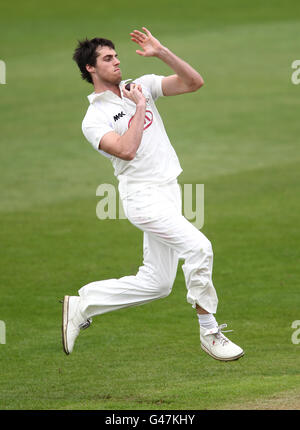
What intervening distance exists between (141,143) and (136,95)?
0.56 metres

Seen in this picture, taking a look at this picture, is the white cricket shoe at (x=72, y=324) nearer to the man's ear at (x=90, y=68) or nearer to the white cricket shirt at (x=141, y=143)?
the white cricket shirt at (x=141, y=143)

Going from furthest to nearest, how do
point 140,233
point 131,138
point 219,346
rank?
point 140,233 → point 219,346 → point 131,138

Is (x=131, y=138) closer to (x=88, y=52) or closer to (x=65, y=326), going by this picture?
(x=88, y=52)

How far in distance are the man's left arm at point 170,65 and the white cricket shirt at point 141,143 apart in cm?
32

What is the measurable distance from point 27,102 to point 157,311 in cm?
1693

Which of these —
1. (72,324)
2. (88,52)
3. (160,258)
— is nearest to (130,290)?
(160,258)

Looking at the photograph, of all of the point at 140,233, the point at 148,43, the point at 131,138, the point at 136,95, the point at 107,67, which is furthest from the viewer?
the point at 140,233

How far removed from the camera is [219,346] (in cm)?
907

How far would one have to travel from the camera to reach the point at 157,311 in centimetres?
1279

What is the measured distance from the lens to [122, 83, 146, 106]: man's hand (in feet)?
28.8

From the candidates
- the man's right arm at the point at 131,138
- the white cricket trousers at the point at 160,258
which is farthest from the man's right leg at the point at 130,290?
the man's right arm at the point at 131,138

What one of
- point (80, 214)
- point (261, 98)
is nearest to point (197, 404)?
point (80, 214)

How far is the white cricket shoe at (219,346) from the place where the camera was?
29.6 ft

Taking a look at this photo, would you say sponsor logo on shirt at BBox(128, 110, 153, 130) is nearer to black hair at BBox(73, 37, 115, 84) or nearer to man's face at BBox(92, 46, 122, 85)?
man's face at BBox(92, 46, 122, 85)
